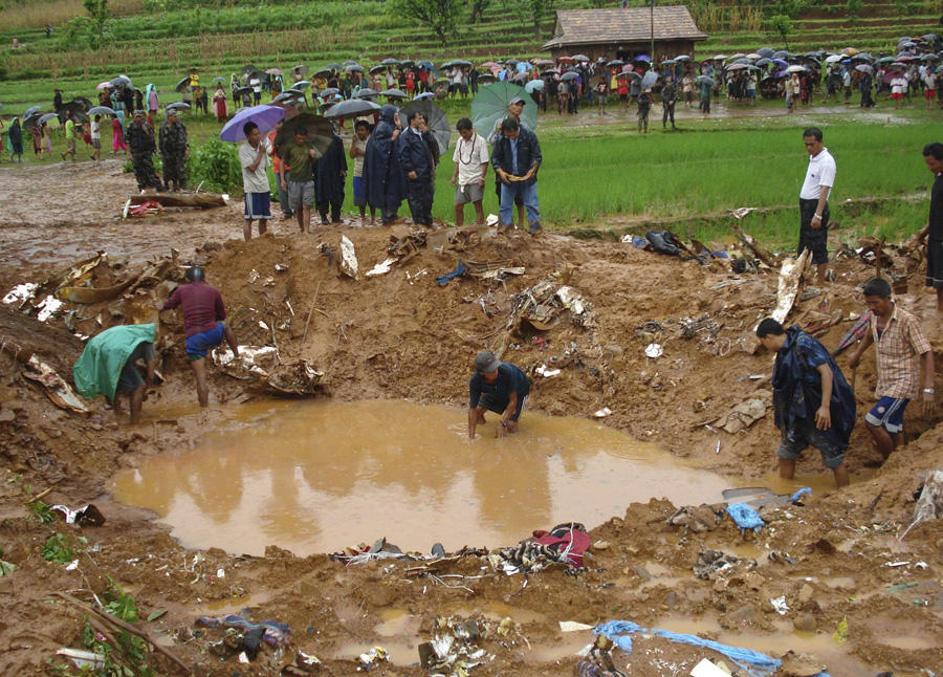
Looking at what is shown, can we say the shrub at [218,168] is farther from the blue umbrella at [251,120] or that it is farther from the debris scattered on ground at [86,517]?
the debris scattered on ground at [86,517]

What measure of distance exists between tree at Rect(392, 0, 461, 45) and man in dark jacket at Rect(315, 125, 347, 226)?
2910cm

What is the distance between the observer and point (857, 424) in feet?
27.5

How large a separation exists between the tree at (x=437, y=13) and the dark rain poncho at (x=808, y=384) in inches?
1421

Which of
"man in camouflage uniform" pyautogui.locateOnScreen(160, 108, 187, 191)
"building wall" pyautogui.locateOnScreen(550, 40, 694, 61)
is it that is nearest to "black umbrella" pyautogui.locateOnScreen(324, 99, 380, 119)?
"man in camouflage uniform" pyautogui.locateOnScreen(160, 108, 187, 191)

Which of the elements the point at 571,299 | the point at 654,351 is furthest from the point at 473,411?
the point at 571,299

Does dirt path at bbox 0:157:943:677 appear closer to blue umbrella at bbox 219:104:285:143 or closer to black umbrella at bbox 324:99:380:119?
blue umbrella at bbox 219:104:285:143

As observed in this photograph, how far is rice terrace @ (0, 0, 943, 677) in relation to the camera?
18.7 feet

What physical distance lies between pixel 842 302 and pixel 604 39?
2754 centimetres

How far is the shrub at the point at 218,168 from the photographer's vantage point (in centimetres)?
1830

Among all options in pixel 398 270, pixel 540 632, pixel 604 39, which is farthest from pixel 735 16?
pixel 540 632

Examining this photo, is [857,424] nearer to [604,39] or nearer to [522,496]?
[522,496]

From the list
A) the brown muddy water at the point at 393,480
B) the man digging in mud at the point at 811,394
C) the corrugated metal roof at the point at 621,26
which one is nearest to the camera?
the man digging in mud at the point at 811,394

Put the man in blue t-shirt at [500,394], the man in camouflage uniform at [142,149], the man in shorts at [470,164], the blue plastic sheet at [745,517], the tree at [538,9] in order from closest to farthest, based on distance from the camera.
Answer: the blue plastic sheet at [745,517] → the man in blue t-shirt at [500,394] → the man in shorts at [470,164] → the man in camouflage uniform at [142,149] → the tree at [538,9]

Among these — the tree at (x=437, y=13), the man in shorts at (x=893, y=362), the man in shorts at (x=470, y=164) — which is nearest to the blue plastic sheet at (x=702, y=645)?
the man in shorts at (x=893, y=362)
